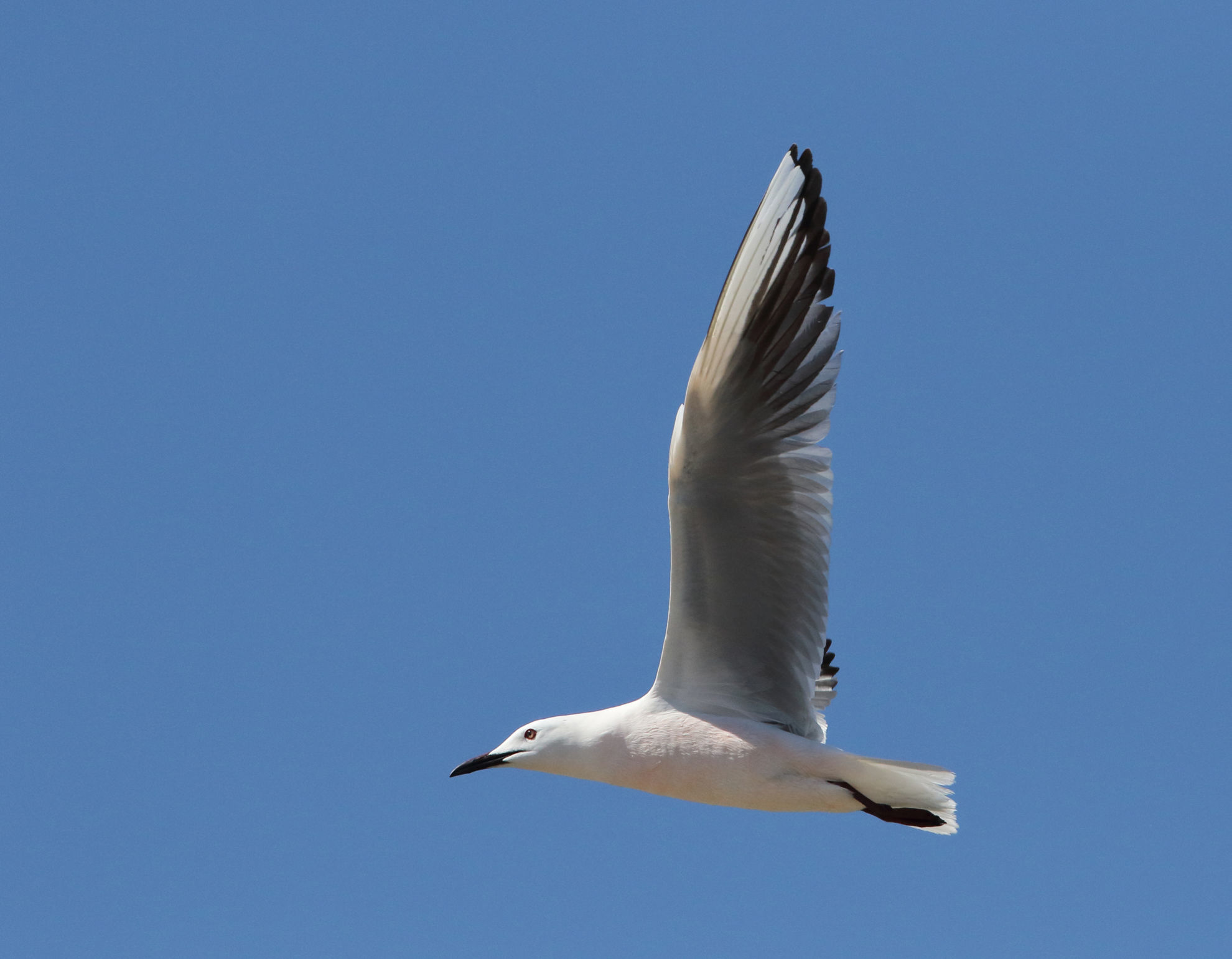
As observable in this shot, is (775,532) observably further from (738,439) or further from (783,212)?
(783,212)

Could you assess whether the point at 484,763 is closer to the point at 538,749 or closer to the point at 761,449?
the point at 538,749

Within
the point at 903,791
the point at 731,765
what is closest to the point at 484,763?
the point at 731,765

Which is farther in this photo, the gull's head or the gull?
the gull's head

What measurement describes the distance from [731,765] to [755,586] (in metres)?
0.93

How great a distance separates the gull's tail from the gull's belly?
0.08m

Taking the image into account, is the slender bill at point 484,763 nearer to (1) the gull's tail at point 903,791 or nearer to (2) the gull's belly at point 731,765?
(2) the gull's belly at point 731,765

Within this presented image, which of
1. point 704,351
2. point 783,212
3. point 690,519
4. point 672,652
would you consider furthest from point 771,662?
point 783,212

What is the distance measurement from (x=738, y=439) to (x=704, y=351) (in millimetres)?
458

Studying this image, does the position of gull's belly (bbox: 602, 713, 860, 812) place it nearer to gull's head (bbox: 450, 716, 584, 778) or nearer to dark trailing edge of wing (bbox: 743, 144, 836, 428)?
gull's head (bbox: 450, 716, 584, 778)

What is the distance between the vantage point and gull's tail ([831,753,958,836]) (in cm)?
714

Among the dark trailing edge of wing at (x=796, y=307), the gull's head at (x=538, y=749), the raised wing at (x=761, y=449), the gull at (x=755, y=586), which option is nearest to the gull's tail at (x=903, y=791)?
the gull at (x=755, y=586)

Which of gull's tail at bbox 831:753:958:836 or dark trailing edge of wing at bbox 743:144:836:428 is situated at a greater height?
dark trailing edge of wing at bbox 743:144:836:428

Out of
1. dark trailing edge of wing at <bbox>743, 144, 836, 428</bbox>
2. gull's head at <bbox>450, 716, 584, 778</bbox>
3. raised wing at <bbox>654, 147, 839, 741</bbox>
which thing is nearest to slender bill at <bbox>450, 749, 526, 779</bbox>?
gull's head at <bbox>450, 716, 584, 778</bbox>

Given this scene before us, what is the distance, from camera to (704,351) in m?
6.73
